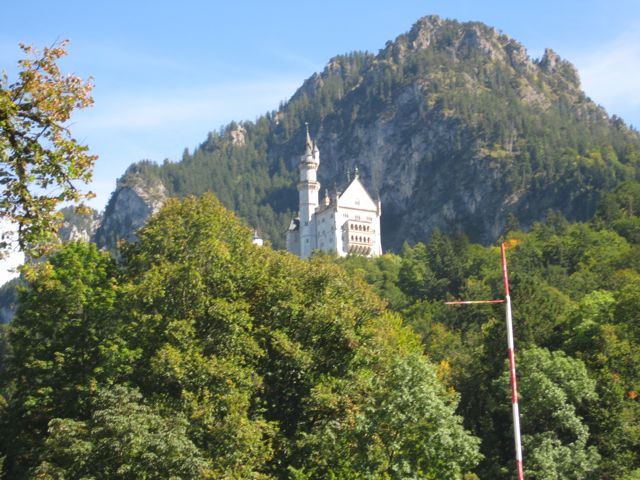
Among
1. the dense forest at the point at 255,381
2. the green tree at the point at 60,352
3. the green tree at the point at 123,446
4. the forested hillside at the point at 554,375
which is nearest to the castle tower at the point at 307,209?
the forested hillside at the point at 554,375

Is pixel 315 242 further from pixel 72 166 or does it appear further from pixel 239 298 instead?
pixel 72 166

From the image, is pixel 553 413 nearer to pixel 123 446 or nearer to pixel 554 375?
pixel 554 375

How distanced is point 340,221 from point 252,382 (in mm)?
128346

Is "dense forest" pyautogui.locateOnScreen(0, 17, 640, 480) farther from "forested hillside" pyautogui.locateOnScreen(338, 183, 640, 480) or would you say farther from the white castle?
the white castle

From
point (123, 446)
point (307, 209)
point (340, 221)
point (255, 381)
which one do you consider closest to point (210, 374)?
point (255, 381)

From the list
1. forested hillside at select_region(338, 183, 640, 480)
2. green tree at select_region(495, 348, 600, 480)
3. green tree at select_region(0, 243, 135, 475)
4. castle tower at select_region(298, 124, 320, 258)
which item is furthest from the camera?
castle tower at select_region(298, 124, 320, 258)

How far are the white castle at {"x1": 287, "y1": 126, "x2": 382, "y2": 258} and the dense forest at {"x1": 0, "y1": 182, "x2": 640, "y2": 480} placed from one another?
109m

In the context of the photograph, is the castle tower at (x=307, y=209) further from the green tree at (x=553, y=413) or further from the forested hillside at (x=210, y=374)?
the forested hillside at (x=210, y=374)

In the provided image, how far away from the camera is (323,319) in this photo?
36.4 metres

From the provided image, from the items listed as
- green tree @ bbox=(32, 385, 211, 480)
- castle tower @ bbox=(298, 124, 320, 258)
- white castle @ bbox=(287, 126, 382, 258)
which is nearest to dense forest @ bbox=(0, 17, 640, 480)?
green tree @ bbox=(32, 385, 211, 480)

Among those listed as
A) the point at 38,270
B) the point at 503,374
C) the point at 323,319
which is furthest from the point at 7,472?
the point at 503,374

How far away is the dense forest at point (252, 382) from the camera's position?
3125cm

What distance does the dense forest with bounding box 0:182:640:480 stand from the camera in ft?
103

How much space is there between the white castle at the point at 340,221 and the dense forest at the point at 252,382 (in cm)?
10903
